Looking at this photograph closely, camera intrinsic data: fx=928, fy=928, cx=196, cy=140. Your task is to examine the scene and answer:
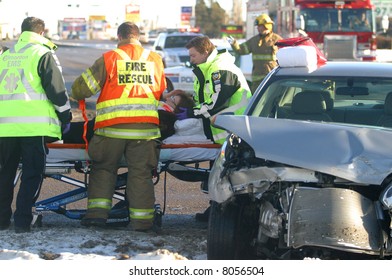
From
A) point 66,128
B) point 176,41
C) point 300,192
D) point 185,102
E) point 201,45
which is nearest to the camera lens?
point 300,192

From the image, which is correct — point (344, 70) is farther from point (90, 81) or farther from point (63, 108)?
point (63, 108)

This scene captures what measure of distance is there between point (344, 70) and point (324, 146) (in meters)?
1.70

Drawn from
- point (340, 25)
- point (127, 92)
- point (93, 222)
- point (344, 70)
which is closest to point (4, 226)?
point (93, 222)

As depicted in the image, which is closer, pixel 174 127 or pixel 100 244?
pixel 100 244

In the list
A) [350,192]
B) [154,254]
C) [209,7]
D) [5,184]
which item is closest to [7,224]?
[5,184]

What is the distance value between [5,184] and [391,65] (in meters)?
3.29

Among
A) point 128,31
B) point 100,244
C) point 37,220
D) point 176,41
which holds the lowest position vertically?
point 176,41

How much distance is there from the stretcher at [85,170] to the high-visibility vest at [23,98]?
45 cm

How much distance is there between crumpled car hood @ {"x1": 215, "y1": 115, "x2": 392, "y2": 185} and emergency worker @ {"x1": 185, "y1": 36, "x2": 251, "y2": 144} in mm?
2338

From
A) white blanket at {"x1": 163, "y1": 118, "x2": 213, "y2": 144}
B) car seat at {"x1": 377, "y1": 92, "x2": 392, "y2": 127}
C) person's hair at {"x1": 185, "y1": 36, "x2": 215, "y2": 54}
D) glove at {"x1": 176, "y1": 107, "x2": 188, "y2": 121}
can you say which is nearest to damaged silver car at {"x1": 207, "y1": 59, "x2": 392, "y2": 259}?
car seat at {"x1": 377, "y1": 92, "x2": 392, "y2": 127}

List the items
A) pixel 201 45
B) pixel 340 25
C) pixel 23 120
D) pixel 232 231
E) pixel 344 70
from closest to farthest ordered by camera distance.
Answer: pixel 232 231 → pixel 344 70 → pixel 23 120 → pixel 201 45 → pixel 340 25

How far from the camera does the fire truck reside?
28.5m

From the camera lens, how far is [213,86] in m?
8.45

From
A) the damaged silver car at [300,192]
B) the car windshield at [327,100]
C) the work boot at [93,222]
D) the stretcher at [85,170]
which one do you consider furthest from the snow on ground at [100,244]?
the car windshield at [327,100]
